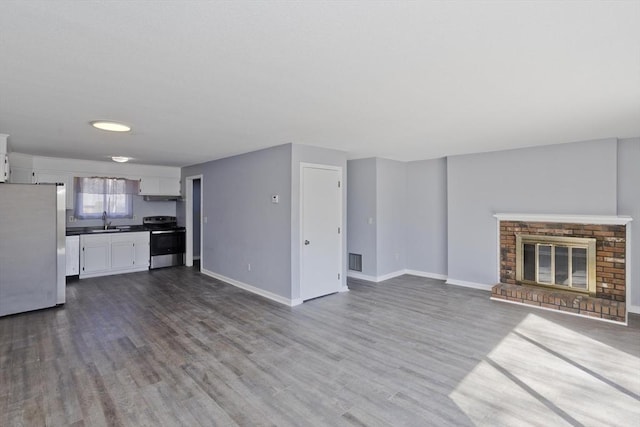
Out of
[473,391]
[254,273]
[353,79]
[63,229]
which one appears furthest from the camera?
[254,273]

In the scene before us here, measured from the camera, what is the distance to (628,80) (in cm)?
231

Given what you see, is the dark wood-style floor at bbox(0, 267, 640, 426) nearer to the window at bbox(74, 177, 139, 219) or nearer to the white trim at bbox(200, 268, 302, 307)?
the white trim at bbox(200, 268, 302, 307)

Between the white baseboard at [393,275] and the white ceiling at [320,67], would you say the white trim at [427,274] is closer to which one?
the white baseboard at [393,275]

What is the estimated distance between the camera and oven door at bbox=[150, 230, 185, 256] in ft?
23.3

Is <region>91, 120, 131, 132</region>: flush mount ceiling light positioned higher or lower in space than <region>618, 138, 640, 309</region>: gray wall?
higher

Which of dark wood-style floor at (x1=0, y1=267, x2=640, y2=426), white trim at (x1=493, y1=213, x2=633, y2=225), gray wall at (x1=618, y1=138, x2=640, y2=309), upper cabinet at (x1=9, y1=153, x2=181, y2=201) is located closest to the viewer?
dark wood-style floor at (x1=0, y1=267, x2=640, y2=426)

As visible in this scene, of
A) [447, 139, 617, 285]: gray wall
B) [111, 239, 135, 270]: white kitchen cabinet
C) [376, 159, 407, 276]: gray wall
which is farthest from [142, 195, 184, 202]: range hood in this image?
[447, 139, 617, 285]: gray wall

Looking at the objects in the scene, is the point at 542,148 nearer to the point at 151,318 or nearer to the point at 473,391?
the point at 473,391

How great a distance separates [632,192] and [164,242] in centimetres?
834

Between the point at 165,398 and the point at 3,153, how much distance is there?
397cm

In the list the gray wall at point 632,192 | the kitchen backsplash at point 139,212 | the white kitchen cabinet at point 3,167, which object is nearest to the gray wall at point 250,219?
the kitchen backsplash at point 139,212

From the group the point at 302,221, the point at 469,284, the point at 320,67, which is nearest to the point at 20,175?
the point at 302,221

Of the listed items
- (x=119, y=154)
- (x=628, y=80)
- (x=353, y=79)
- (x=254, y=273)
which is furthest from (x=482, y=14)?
(x=119, y=154)

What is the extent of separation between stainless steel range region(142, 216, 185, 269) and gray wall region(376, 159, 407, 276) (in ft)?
15.2
